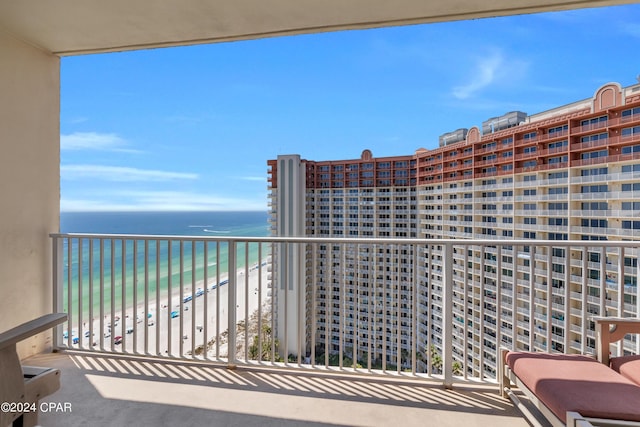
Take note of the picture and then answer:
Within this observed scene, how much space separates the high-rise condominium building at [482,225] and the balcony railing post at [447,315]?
6 centimetres

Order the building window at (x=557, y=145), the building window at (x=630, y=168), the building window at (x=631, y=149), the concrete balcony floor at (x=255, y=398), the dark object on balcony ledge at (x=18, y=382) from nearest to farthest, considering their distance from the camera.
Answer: the dark object on balcony ledge at (x=18, y=382), the concrete balcony floor at (x=255, y=398), the building window at (x=630, y=168), the building window at (x=631, y=149), the building window at (x=557, y=145)

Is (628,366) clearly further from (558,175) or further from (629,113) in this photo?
Result: (558,175)

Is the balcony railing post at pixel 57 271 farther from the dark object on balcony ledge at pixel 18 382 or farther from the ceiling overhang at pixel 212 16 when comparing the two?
the dark object on balcony ledge at pixel 18 382

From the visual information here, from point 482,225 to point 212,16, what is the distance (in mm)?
11671

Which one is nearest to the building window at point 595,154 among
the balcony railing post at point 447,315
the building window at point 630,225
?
the building window at point 630,225

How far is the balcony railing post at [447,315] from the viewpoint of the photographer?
2.03 meters

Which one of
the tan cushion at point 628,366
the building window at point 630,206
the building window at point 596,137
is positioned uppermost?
the building window at point 596,137

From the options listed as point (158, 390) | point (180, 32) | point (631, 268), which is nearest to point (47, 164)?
point (180, 32)

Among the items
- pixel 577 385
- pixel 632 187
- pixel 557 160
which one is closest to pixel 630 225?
pixel 632 187

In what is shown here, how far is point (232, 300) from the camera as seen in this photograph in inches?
91.0

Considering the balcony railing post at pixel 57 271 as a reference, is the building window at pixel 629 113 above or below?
above

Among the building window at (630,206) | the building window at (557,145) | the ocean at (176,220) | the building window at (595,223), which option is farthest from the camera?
the ocean at (176,220)

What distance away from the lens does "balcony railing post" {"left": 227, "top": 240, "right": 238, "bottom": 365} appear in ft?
7.45

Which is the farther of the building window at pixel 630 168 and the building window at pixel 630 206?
the building window at pixel 630 168
